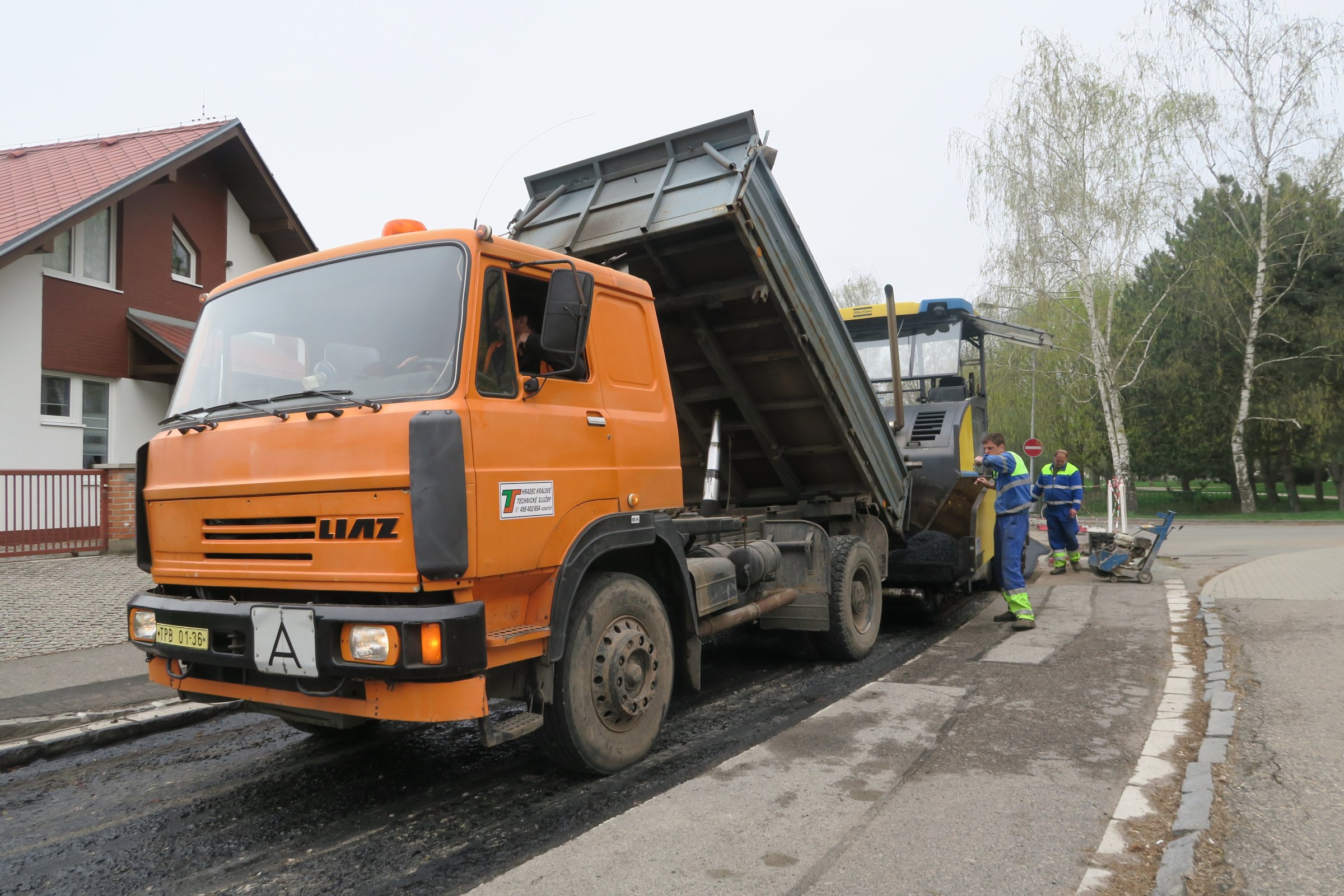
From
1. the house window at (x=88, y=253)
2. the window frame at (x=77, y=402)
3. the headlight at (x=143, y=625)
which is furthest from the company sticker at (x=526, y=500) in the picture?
the house window at (x=88, y=253)

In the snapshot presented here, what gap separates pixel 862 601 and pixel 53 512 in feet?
34.5

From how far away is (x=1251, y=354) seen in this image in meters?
26.7

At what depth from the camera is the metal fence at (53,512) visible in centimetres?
1111

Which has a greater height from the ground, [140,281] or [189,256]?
[189,256]

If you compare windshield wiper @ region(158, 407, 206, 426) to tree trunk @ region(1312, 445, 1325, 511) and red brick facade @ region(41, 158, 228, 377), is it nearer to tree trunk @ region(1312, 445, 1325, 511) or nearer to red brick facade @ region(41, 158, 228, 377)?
red brick facade @ region(41, 158, 228, 377)

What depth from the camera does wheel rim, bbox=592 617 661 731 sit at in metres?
4.04

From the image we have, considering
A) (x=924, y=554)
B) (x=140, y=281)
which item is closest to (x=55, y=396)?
(x=140, y=281)

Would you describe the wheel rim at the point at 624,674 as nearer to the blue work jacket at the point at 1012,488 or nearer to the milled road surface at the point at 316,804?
the milled road surface at the point at 316,804

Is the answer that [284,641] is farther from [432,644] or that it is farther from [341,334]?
[341,334]

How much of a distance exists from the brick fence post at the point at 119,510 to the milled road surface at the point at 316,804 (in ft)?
25.7

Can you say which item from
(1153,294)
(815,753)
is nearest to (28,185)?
(815,753)

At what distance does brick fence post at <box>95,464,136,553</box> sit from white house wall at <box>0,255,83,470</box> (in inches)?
37.3

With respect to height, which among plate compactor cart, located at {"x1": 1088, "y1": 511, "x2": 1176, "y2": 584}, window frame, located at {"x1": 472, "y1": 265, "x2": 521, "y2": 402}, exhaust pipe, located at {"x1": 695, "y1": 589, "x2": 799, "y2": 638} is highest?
window frame, located at {"x1": 472, "y1": 265, "x2": 521, "y2": 402}

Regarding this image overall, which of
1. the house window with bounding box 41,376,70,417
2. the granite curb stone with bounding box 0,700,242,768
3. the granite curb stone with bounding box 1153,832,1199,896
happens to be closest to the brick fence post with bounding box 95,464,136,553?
the house window with bounding box 41,376,70,417
